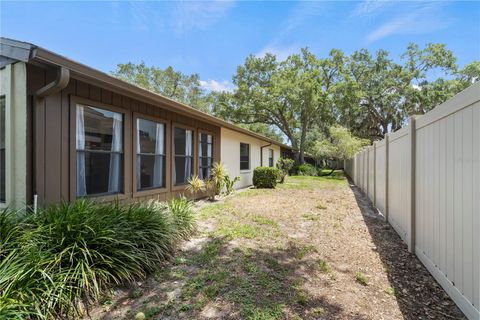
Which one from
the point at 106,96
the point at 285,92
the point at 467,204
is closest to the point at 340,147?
the point at 285,92

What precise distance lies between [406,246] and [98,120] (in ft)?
18.9

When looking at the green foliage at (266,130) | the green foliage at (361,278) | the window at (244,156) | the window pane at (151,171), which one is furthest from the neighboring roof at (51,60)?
the green foliage at (266,130)

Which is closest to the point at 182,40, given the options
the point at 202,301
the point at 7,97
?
the point at 7,97

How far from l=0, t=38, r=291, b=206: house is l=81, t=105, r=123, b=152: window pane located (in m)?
0.02

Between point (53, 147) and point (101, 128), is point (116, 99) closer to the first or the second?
point (101, 128)

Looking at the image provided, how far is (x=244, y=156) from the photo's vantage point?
1430cm

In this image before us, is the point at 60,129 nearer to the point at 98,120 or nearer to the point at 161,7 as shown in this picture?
the point at 98,120

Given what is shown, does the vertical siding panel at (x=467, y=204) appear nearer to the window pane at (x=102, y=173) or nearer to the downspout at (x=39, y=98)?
the downspout at (x=39, y=98)

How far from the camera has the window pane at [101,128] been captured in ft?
16.1

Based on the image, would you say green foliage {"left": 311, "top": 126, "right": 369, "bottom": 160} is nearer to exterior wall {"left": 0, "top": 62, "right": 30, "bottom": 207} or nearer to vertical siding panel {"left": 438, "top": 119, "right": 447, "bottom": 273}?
vertical siding panel {"left": 438, "top": 119, "right": 447, "bottom": 273}

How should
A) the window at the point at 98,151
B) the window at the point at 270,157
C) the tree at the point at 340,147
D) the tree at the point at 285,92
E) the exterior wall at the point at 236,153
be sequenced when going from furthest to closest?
the tree at the point at 285,92
the tree at the point at 340,147
the window at the point at 270,157
the exterior wall at the point at 236,153
the window at the point at 98,151

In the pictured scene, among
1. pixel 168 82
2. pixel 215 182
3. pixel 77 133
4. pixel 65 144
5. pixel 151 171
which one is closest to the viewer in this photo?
pixel 65 144

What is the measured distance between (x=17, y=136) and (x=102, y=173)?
5.26 feet

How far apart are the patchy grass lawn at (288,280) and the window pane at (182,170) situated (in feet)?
9.12
